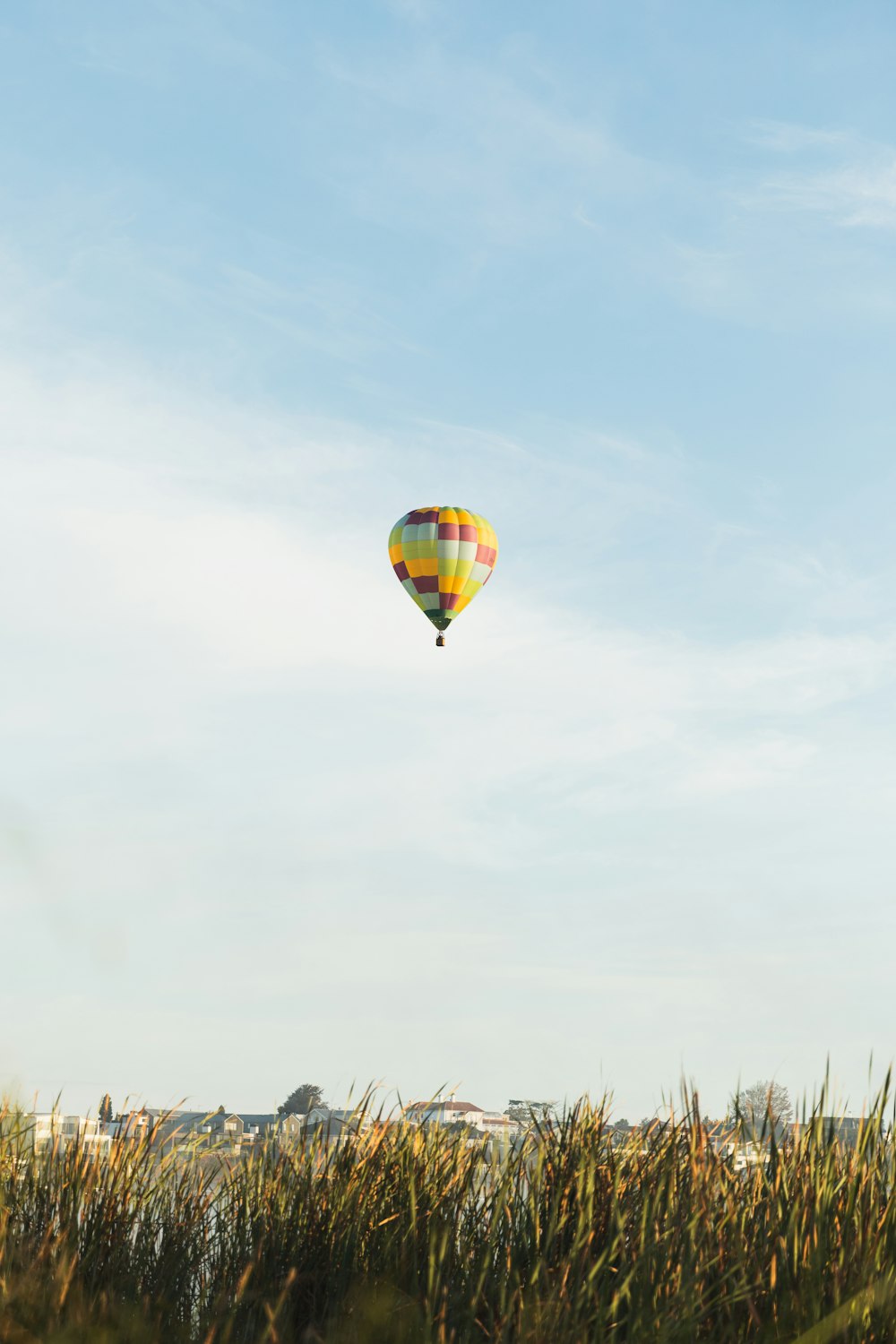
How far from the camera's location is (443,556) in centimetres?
3338

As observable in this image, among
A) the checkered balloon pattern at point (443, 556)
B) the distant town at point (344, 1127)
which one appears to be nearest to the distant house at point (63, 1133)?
the distant town at point (344, 1127)

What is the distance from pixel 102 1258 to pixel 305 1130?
1.88 meters

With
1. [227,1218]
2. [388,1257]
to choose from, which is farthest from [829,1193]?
[227,1218]

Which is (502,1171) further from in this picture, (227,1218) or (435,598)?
(435,598)

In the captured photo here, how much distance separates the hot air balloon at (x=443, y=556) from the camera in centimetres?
3344

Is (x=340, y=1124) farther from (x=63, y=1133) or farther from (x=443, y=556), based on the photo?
(x=443, y=556)

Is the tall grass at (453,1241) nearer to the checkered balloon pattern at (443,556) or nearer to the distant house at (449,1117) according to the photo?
the distant house at (449,1117)

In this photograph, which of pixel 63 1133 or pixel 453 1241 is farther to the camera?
pixel 63 1133

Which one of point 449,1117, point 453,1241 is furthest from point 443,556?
point 453,1241

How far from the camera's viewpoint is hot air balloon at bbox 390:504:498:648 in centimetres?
3344

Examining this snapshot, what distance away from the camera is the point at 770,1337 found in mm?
7594

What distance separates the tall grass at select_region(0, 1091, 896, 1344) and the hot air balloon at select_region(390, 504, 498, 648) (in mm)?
23382

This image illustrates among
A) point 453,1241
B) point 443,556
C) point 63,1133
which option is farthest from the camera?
point 443,556

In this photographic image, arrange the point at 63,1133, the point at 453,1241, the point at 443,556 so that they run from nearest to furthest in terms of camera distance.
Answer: the point at 453,1241 → the point at 63,1133 → the point at 443,556
